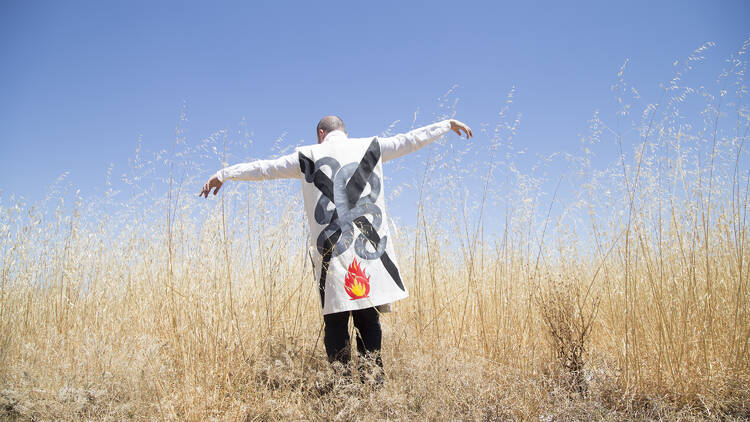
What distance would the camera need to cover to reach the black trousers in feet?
6.84

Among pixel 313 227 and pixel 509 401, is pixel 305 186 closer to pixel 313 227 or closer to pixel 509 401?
pixel 313 227

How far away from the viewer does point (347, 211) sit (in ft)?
7.06

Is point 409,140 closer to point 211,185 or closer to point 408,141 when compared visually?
point 408,141

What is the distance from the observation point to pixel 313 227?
2.18m

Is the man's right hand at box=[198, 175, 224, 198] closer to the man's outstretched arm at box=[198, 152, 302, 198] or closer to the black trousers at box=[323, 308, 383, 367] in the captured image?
the man's outstretched arm at box=[198, 152, 302, 198]

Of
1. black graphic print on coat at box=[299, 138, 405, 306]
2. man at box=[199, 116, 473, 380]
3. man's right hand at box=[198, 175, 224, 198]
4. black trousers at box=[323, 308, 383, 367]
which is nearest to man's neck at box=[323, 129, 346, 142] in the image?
man at box=[199, 116, 473, 380]

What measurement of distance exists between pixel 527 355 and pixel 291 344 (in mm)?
1459

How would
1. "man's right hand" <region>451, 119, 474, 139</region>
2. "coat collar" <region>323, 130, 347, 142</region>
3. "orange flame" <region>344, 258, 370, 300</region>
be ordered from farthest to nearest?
"man's right hand" <region>451, 119, 474, 139</region>
"coat collar" <region>323, 130, 347, 142</region>
"orange flame" <region>344, 258, 370, 300</region>

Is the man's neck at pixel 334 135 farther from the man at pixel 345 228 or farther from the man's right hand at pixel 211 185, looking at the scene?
the man's right hand at pixel 211 185


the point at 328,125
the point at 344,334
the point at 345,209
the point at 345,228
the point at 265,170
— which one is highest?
the point at 328,125

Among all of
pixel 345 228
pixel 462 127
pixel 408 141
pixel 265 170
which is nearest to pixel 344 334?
pixel 345 228

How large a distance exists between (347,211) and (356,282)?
15.9 inches

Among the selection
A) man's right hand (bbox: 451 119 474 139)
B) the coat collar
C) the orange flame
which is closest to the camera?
the orange flame

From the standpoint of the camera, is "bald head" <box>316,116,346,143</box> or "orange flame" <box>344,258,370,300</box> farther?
"bald head" <box>316,116,346,143</box>
